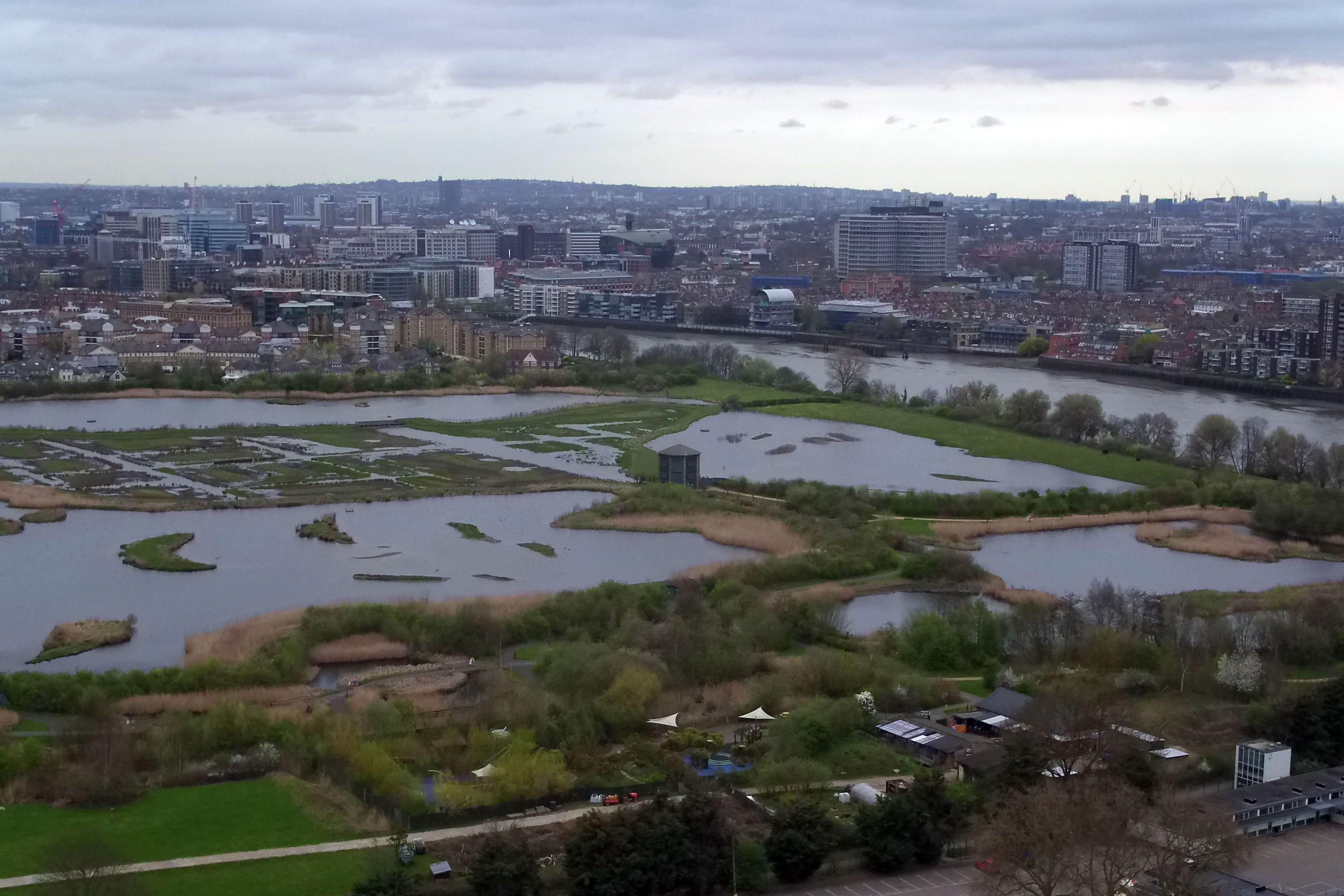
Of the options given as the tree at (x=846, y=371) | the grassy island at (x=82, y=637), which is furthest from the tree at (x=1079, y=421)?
the grassy island at (x=82, y=637)

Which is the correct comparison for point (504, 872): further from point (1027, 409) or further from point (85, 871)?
point (1027, 409)

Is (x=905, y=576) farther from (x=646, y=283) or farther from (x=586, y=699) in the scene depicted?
(x=646, y=283)

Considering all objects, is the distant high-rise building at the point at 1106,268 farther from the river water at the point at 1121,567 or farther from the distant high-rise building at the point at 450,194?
the distant high-rise building at the point at 450,194

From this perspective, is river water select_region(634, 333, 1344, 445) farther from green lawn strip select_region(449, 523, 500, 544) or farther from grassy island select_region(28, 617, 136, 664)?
grassy island select_region(28, 617, 136, 664)

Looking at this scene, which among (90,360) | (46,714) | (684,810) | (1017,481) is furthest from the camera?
(90,360)

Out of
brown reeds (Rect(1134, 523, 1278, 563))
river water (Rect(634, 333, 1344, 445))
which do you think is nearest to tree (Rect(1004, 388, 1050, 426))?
river water (Rect(634, 333, 1344, 445))

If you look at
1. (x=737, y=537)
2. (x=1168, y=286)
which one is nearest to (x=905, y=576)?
(x=737, y=537)
